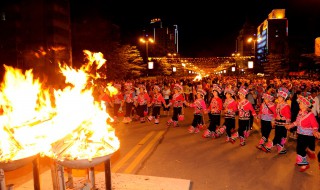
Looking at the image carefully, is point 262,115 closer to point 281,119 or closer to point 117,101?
point 281,119

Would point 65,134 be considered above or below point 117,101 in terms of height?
above

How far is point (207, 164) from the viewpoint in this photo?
277 inches

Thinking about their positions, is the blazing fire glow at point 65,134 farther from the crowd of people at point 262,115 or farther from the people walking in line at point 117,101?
the people walking in line at point 117,101

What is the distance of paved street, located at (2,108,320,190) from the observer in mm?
5914

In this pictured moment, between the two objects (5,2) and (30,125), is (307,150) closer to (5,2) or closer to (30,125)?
(30,125)

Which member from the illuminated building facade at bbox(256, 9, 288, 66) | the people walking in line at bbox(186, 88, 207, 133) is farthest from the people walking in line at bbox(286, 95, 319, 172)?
the illuminated building facade at bbox(256, 9, 288, 66)

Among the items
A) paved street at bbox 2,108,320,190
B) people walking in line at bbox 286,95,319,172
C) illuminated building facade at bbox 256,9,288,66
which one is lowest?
paved street at bbox 2,108,320,190

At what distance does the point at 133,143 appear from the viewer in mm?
9188

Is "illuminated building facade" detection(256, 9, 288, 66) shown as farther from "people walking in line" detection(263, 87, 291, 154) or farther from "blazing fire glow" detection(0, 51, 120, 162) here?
"blazing fire glow" detection(0, 51, 120, 162)

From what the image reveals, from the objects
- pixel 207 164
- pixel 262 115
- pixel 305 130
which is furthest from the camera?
pixel 262 115

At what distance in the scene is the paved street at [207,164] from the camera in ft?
19.4

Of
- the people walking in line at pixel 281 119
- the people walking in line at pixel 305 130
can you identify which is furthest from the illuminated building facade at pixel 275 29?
the people walking in line at pixel 305 130

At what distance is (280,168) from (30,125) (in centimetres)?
559

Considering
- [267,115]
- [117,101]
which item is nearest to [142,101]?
[117,101]
